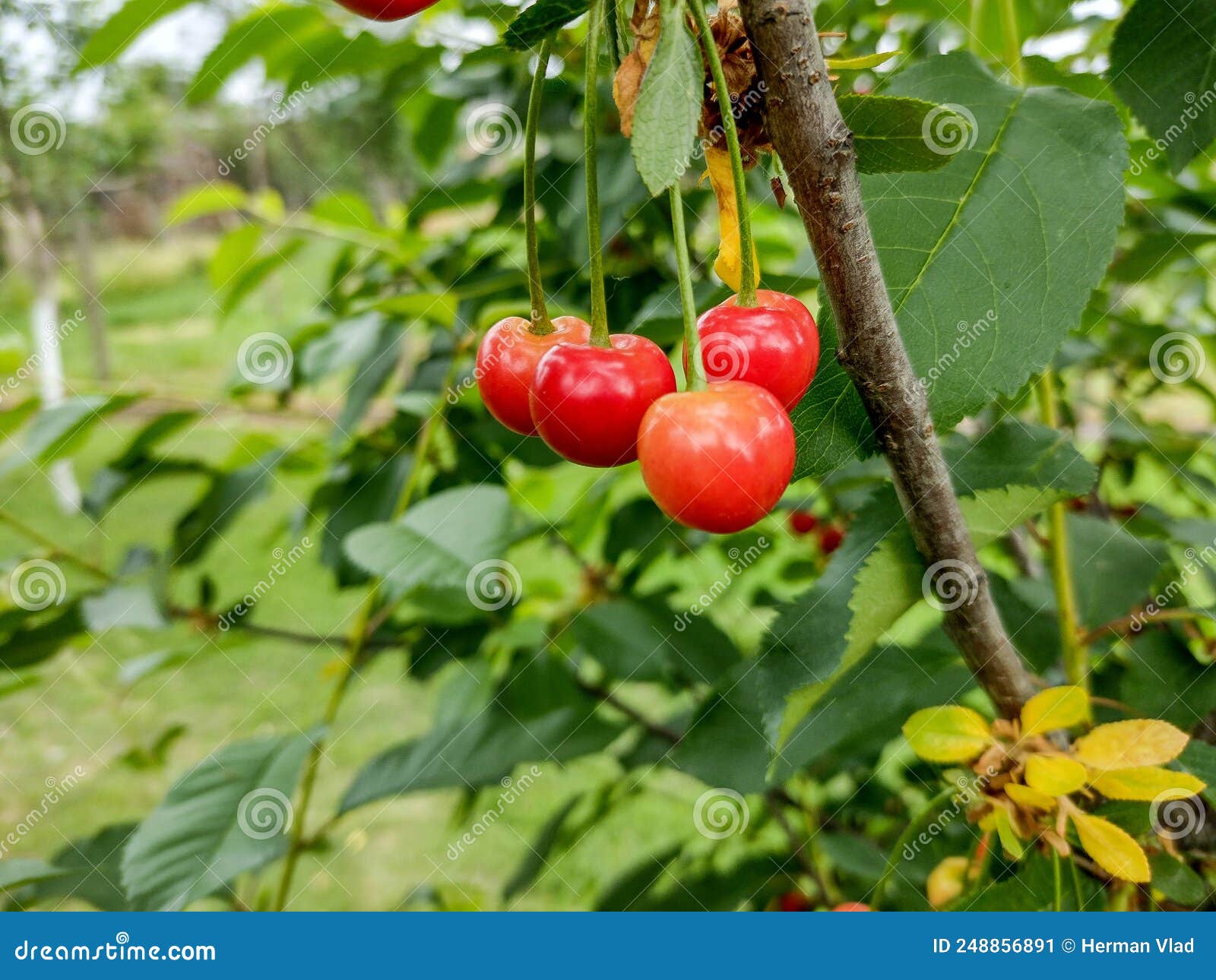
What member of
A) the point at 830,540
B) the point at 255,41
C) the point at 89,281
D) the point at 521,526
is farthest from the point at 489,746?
the point at 89,281

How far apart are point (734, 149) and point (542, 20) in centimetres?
11

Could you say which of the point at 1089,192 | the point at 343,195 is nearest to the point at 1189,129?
the point at 1089,192

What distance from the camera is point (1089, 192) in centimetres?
58

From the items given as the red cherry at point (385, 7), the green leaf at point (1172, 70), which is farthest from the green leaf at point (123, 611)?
the green leaf at point (1172, 70)

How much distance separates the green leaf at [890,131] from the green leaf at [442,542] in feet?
2.10

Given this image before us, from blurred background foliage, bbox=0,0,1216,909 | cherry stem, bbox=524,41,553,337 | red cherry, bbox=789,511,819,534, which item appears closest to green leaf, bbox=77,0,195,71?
blurred background foliage, bbox=0,0,1216,909

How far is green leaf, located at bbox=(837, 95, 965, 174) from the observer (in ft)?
1.46

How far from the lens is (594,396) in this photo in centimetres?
49

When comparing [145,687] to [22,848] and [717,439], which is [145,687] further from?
[717,439]

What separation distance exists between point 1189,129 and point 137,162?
9324 mm

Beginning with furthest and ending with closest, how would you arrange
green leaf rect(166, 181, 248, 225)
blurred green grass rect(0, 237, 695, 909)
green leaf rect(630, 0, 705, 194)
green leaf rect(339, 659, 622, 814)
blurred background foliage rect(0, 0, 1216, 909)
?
blurred green grass rect(0, 237, 695, 909) → green leaf rect(166, 181, 248, 225) → green leaf rect(339, 659, 622, 814) → blurred background foliage rect(0, 0, 1216, 909) → green leaf rect(630, 0, 705, 194)

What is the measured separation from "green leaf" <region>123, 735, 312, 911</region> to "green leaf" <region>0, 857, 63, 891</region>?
9 cm

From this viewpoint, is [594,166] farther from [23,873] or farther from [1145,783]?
[23,873]

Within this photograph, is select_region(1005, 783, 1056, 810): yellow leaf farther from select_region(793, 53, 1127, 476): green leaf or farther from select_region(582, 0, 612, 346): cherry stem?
select_region(582, 0, 612, 346): cherry stem
